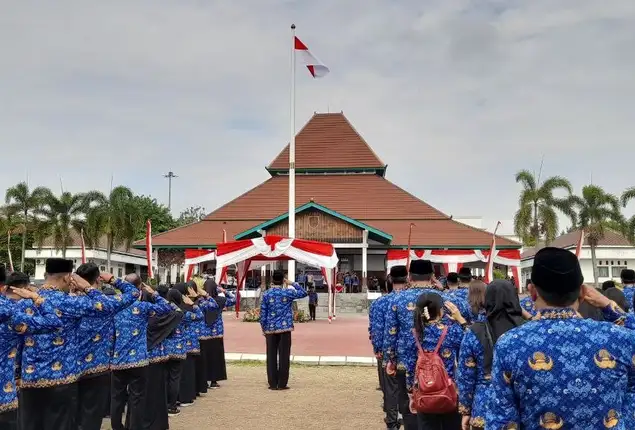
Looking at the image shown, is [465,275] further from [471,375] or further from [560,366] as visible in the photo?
[560,366]

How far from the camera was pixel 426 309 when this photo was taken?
4.68 m

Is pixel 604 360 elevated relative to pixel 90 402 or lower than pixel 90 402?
elevated

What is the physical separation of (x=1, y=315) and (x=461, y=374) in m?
3.24

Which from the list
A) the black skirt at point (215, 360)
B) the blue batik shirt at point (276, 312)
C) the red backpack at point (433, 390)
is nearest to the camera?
the red backpack at point (433, 390)

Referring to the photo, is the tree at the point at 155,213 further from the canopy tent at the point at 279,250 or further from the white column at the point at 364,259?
the canopy tent at the point at 279,250

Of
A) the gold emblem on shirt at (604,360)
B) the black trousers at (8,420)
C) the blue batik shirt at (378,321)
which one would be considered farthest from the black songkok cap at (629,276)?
the black trousers at (8,420)

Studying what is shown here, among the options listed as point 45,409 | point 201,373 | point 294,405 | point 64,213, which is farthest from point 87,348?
point 64,213

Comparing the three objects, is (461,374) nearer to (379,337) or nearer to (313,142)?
(379,337)

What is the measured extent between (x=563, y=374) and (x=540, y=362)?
101 mm

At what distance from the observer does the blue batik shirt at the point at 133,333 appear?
6418mm

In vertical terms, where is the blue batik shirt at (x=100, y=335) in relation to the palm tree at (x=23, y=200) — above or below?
below

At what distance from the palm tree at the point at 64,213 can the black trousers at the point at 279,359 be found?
Answer: 32306mm

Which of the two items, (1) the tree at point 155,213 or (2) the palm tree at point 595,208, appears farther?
(1) the tree at point 155,213

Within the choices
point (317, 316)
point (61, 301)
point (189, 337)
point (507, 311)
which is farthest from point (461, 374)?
point (317, 316)
